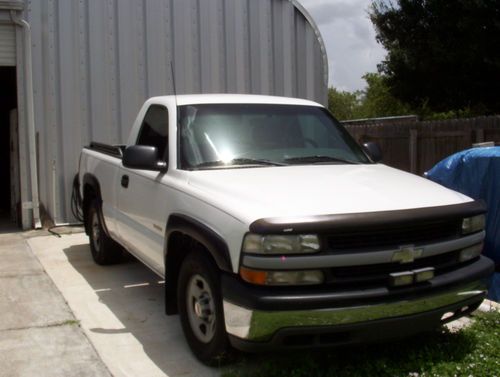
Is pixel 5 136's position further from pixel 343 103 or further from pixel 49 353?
pixel 343 103

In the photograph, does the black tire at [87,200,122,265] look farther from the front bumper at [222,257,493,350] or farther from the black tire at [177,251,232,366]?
the front bumper at [222,257,493,350]

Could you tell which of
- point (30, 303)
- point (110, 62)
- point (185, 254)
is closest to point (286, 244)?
point (185, 254)

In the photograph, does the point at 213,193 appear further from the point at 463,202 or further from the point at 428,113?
the point at 428,113

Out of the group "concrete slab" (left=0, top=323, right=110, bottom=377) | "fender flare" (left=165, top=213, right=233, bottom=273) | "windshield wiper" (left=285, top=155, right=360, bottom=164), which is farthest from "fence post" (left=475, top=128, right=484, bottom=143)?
"concrete slab" (left=0, top=323, right=110, bottom=377)

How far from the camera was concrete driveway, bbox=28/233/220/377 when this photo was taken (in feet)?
13.4

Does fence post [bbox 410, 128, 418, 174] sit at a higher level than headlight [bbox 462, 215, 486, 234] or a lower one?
higher

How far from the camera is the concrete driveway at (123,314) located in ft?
13.4

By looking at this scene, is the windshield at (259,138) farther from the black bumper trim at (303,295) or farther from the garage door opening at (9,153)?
the garage door opening at (9,153)

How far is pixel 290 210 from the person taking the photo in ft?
11.2

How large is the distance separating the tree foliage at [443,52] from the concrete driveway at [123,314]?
16.7 m

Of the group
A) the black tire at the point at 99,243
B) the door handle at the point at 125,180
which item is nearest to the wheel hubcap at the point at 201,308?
the door handle at the point at 125,180

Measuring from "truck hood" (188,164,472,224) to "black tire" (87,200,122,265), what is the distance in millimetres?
2690

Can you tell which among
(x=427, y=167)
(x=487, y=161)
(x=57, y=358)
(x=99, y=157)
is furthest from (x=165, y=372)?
(x=427, y=167)

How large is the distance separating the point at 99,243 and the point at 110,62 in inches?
152
